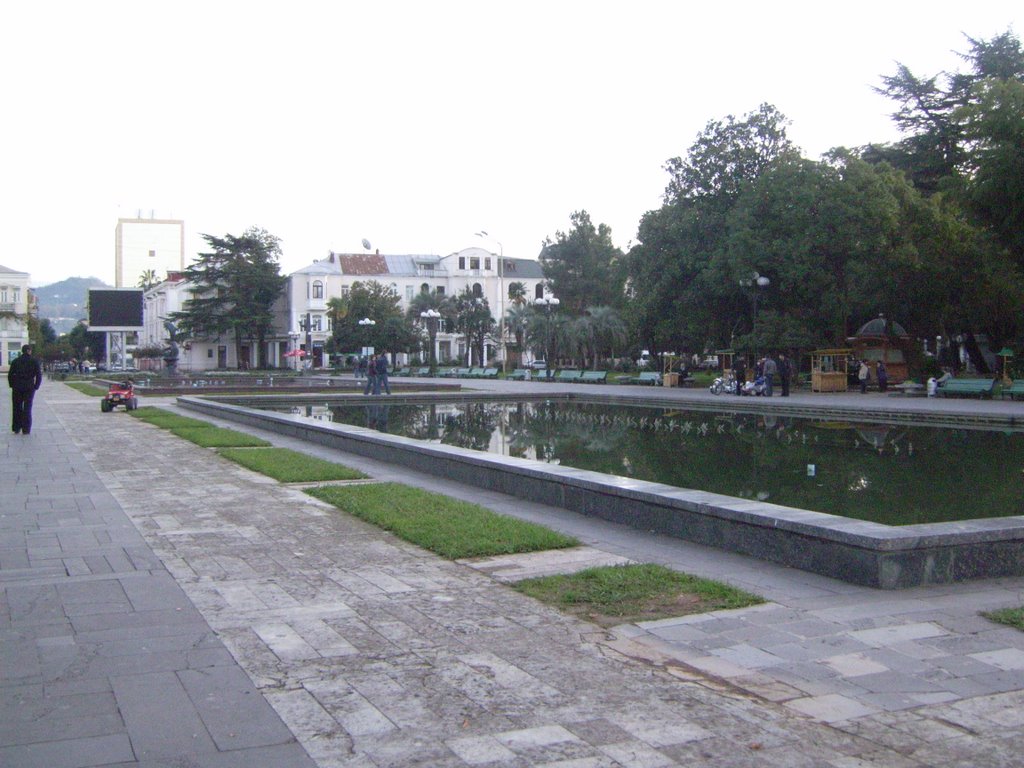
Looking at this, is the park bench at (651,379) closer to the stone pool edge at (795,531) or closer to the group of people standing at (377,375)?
the group of people standing at (377,375)

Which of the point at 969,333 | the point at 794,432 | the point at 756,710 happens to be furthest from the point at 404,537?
the point at 969,333

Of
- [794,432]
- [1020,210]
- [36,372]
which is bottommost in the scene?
[794,432]

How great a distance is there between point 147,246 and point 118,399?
12911 cm

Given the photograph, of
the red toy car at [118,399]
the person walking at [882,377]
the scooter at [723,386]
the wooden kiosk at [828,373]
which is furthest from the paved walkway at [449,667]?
the person walking at [882,377]

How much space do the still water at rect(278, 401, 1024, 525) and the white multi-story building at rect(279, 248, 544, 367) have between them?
5606 centimetres

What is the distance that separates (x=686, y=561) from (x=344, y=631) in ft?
9.15

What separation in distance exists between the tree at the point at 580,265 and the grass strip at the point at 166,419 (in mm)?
55893

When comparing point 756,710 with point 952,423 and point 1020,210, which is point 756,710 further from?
point 1020,210

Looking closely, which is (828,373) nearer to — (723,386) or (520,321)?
(723,386)

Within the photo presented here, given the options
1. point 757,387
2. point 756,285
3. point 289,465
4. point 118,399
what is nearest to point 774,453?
point 289,465

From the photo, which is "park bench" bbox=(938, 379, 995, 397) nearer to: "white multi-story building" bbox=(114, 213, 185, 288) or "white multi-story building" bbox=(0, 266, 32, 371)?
"white multi-story building" bbox=(0, 266, 32, 371)

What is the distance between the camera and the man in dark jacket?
1695cm

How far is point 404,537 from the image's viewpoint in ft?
25.2

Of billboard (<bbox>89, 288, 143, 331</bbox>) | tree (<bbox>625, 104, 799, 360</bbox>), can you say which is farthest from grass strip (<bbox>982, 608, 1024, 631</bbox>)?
billboard (<bbox>89, 288, 143, 331</bbox>)
